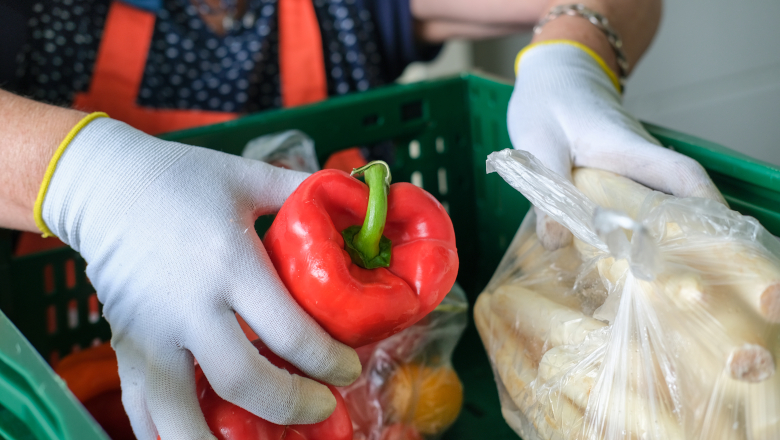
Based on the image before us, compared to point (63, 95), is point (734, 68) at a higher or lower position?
lower

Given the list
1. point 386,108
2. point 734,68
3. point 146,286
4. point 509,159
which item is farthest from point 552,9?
point 734,68

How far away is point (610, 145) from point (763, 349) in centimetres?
25

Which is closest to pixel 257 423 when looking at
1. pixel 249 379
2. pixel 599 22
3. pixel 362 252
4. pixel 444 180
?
pixel 249 379

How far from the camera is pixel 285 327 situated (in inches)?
18.6

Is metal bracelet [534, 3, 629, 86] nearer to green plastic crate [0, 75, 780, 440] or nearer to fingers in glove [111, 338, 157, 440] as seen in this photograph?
green plastic crate [0, 75, 780, 440]

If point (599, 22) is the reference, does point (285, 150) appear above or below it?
below

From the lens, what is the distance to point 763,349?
398 millimetres

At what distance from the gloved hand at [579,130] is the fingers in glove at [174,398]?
35 centimetres

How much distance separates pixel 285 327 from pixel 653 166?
0.35 meters

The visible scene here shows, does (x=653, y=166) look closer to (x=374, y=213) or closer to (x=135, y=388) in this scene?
(x=374, y=213)

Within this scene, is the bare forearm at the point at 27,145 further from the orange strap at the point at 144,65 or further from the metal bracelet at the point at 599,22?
the metal bracelet at the point at 599,22

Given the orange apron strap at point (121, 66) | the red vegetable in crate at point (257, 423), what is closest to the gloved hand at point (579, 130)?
the red vegetable in crate at point (257, 423)

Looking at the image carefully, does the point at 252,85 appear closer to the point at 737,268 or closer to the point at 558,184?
the point at 558,184

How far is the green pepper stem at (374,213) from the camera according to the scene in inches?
19.2
